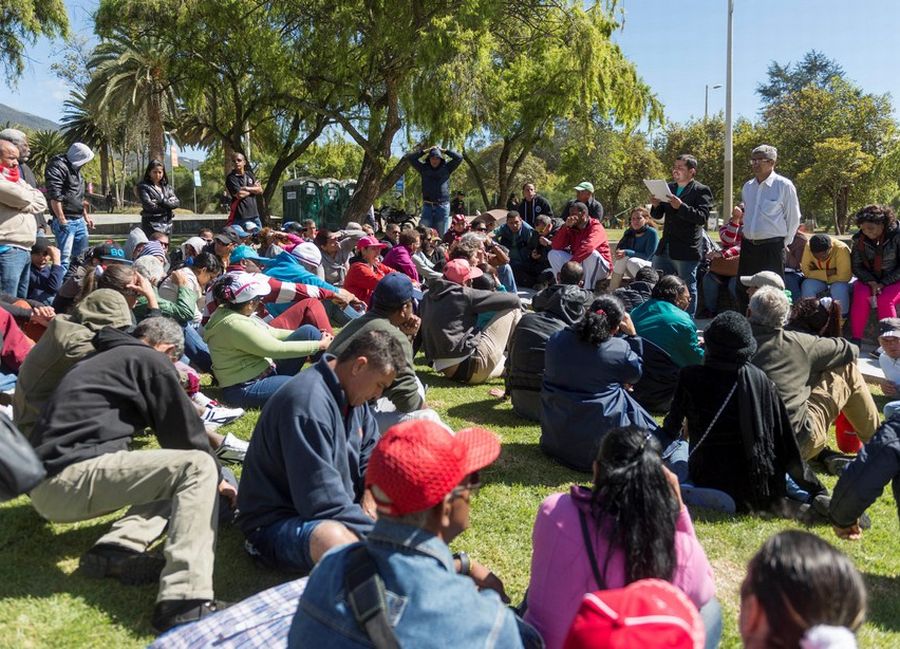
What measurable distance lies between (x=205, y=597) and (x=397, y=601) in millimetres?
1583

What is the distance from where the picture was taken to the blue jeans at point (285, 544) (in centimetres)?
333

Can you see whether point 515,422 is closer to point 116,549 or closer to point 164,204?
point 116,549

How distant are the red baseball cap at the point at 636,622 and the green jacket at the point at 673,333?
4.66 m

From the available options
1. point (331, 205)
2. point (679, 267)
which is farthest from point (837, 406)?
point (331, 205)

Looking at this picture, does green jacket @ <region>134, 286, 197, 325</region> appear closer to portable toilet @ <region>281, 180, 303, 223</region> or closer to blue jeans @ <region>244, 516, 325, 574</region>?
blue jeans @ <region>244, 516, 325, 574</region>

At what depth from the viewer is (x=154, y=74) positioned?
94.0ft

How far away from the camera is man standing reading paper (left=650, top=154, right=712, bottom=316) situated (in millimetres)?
9328

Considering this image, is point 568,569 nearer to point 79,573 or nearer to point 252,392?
point 79,573

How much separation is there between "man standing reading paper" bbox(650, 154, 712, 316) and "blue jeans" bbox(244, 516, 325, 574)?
7013 millimetres

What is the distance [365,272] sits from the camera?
884 cm

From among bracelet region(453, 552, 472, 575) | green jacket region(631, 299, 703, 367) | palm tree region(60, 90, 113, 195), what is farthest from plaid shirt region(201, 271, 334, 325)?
palm tree region(60, 90, 113, 195)

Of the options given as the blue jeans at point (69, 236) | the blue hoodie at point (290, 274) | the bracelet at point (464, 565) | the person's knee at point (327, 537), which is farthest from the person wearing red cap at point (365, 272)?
the bracelet at point (464, 565)

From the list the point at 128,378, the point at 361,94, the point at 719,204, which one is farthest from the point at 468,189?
the point at 128,378

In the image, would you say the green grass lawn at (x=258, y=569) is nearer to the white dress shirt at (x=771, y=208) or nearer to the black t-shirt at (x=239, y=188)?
the white dress shirt at (x=771, y=208)
